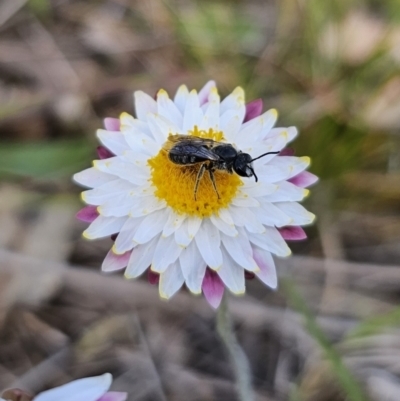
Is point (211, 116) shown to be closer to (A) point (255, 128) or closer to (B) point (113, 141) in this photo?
(A) point (255, 128)

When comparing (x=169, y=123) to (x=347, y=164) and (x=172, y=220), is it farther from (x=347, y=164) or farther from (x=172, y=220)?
(x=347, y=164)

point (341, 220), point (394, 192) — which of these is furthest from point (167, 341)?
point (394, 192)

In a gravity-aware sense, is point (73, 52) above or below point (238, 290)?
above

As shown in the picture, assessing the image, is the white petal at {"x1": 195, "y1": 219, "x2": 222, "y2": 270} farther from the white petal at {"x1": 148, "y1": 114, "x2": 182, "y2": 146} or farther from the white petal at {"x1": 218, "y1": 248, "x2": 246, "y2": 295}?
the white petal at {"x1": 148, "y1": 114, "x2": 182, "y2": 146}

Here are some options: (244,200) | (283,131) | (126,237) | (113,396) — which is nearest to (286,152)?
(283,131)

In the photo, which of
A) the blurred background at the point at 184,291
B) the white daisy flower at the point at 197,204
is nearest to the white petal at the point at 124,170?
the white daisy flower at the point at 197,204

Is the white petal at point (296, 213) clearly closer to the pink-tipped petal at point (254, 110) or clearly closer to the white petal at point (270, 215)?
the white petal at point (270, 215)
